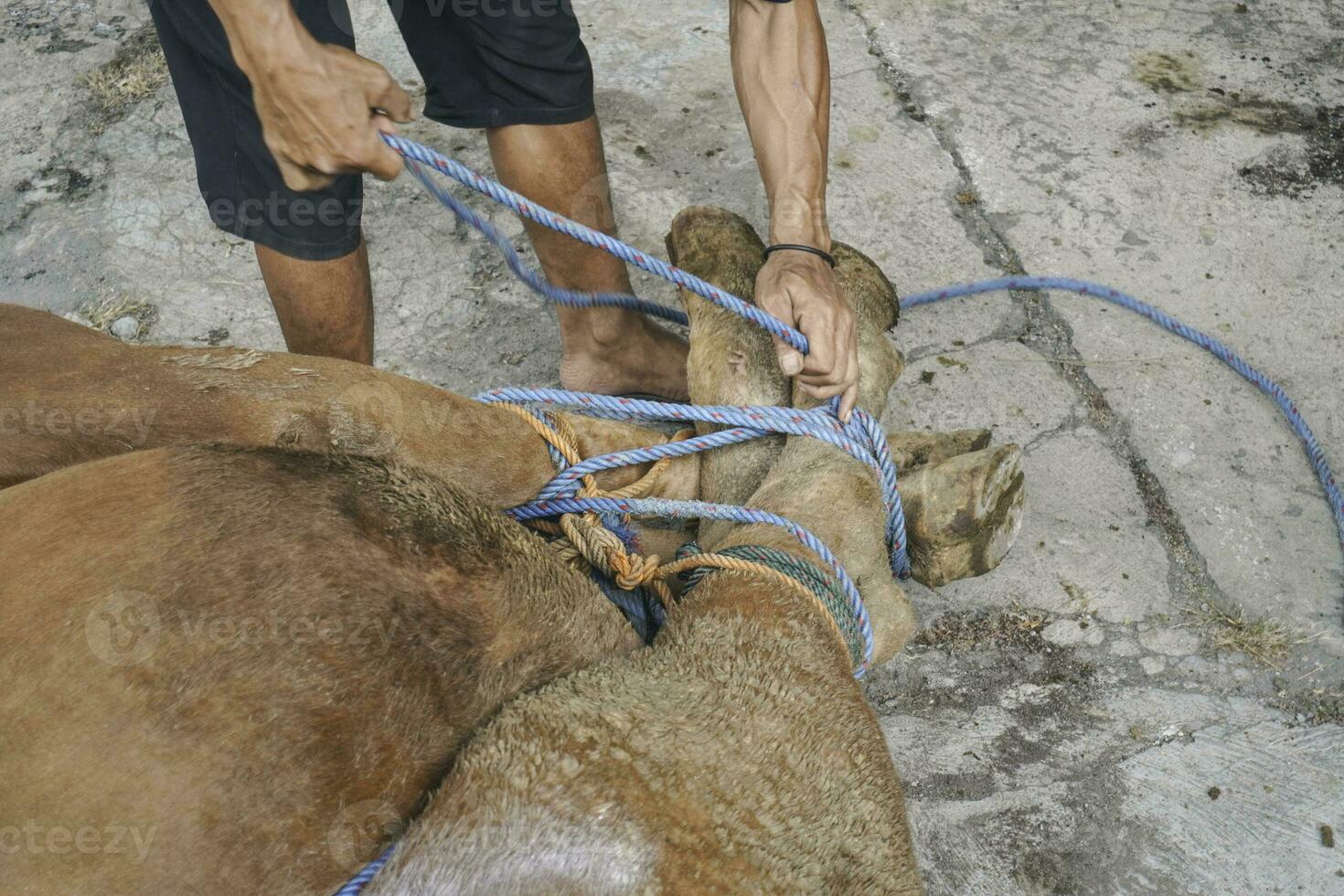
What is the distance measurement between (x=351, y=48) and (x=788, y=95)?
74 centimetres

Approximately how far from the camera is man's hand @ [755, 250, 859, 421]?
1547 mm

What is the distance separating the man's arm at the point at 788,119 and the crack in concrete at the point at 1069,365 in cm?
Answer: 85

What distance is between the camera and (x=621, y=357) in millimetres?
2334

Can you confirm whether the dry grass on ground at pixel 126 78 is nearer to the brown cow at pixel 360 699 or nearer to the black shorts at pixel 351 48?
the black shorts at pixel 351 48

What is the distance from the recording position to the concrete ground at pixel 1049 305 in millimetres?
1711

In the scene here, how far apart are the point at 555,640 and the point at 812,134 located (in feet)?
3.80

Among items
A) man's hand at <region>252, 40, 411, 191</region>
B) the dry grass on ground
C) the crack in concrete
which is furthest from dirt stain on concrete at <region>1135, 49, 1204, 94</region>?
the dry grass on ground

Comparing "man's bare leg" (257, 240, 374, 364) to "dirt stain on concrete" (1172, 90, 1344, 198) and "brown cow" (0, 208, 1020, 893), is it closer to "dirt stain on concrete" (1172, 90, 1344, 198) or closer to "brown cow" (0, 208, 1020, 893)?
"brown cow" (0, 208, 1020, 893)

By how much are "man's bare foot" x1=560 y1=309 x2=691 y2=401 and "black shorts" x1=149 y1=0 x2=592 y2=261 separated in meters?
0.44

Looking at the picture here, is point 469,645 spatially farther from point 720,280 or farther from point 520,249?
point 520,249

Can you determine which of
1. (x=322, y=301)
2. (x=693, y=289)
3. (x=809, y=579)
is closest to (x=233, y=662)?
(x=809, y=579)

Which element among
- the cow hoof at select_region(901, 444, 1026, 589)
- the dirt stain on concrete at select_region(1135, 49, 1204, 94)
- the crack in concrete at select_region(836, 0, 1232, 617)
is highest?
the cow hoof at select_region(901, 444, 1026, 589)

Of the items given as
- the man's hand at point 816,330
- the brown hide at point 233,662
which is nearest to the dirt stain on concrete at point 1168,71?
the man's hand at point 816,330

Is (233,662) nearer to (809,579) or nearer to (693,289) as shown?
(809,579)
